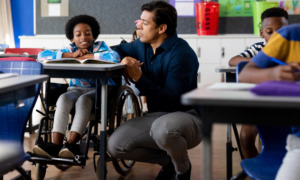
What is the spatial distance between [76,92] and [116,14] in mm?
3100

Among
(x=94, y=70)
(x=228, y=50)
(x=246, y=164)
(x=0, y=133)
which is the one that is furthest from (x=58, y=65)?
(x=228, y=50)

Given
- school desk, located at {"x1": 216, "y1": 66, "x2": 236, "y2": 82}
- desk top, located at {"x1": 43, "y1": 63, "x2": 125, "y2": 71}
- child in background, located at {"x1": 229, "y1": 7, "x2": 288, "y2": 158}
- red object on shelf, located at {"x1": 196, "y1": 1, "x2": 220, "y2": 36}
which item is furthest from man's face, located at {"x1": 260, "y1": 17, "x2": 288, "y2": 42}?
red object on shelf, located at {"x1": 196, "y1": 1, "x2": 220, "y2": 36}

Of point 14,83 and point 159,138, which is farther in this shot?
point 159,138

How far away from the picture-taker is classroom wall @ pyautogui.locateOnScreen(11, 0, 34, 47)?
20.4 ft

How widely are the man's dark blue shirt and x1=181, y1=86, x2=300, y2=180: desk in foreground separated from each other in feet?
3.79

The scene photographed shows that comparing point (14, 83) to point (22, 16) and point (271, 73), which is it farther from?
point (22, 16)

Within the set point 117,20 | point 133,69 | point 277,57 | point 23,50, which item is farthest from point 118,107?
point 117,20

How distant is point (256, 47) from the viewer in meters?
2.85

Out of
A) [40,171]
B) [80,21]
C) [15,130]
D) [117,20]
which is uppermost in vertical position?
[117,20]

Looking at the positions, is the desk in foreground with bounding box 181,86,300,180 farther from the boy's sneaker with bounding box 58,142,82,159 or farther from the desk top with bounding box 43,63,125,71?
the boy's sneaker with bounding box 58,142,82,159

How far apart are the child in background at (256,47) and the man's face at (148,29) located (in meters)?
0.63

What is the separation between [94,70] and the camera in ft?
7.26

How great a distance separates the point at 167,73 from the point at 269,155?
853mm

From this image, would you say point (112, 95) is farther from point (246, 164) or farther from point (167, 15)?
point (246, 164)
